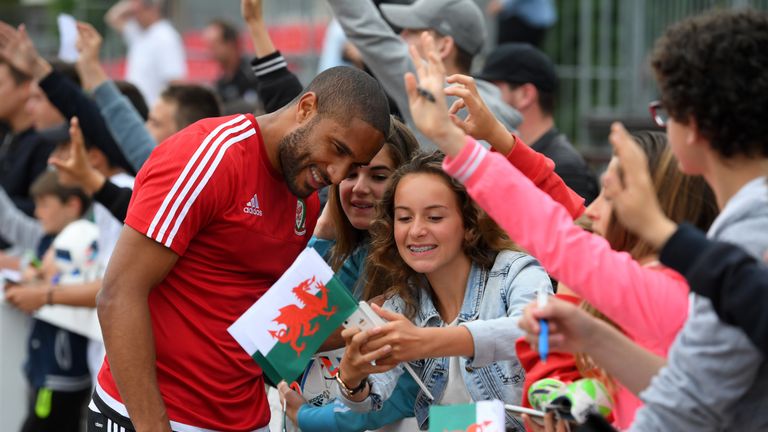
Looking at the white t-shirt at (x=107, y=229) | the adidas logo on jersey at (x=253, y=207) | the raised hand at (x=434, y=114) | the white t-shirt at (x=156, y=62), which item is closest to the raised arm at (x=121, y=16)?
the white t-shirt at (x=156, y=62)

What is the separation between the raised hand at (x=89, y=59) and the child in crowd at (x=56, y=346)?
42.2 inches

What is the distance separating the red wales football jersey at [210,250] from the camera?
11.0 ft

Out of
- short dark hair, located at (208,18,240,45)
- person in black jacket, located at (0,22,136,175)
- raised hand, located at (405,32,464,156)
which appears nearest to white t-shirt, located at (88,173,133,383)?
person in black jacket, located at (0,22,136,175)

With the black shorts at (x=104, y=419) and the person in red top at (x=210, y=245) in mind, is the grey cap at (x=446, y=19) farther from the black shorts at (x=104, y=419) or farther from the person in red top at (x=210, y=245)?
the black shorts at (x=104, y=419)

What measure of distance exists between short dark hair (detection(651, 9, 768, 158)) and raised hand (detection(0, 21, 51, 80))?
384 centimetres

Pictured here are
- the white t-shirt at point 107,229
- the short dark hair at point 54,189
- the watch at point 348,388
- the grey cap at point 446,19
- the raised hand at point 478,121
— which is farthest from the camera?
the short dark hair at point 54,189

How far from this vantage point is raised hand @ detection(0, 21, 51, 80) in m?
5.55

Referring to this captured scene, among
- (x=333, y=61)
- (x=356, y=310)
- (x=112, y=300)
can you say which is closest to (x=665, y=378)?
(x=356, y=310)

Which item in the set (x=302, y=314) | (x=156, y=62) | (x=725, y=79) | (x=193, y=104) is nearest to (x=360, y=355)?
(x=302, y=314)

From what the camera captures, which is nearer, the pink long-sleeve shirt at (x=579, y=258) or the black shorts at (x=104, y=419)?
the pink long-sleeve shirt at (x=579, y=258)

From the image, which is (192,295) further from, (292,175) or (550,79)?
(550,79)

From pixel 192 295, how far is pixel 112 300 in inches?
10.9

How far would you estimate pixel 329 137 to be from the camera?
138 inches

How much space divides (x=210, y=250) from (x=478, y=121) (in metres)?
0.92
